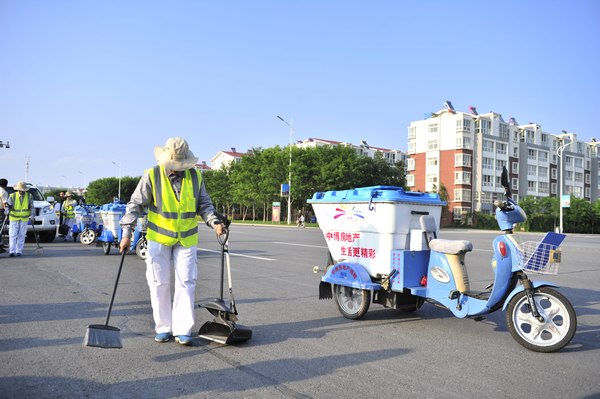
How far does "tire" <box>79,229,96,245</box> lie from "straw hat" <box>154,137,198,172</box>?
13440mm

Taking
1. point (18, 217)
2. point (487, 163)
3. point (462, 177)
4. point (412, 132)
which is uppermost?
point (412, 132)

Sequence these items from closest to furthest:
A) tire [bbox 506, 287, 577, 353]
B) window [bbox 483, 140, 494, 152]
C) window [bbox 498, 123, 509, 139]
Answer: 1. tire [bbox 506, 287, 577, 353]
2. window [bbox 483, 140, 494, 152]
3. window [bbox 498, 123, 509, 139]

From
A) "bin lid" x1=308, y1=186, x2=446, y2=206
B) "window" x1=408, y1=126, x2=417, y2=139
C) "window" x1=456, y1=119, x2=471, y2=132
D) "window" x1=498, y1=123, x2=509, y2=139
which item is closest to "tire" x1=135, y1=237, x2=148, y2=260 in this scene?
"bin lid" x1=308, y1=186, x2=446, y2=206

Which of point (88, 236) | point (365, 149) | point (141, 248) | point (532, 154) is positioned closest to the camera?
point (141, 248)

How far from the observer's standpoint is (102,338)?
4.46 meters

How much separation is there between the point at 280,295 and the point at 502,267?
3.81m

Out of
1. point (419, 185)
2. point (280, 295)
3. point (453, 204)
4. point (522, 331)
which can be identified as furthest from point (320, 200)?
point (419, 185)

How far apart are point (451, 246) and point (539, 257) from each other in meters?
0.95

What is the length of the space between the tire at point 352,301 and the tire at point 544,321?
5.64 feet

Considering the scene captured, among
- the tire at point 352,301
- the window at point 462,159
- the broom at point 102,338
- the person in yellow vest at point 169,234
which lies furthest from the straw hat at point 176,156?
the window at point 462,159

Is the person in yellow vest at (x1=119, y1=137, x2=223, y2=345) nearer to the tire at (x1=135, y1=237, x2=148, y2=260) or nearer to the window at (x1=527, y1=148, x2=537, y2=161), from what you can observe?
the tire at (x1=135, y1=237, x2=148, y2=260)

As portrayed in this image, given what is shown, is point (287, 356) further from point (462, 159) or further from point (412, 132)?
point (412, 132)

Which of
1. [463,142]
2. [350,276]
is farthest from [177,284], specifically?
[463,142]

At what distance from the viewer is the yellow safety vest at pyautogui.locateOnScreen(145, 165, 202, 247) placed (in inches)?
196
